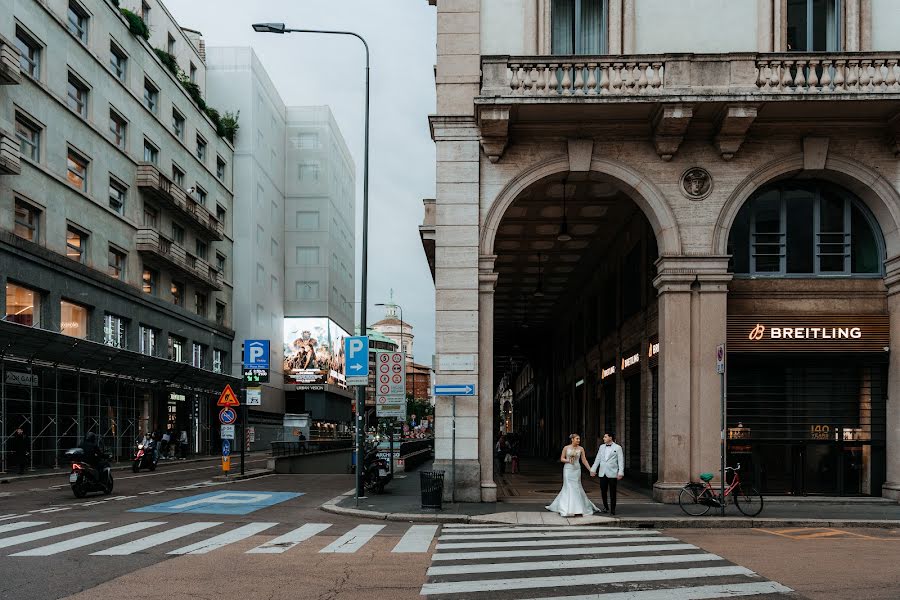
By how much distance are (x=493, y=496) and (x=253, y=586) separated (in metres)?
10.7

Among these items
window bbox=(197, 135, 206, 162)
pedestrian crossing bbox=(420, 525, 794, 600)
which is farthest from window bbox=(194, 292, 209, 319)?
pedestrian crossing bbox=(420, 525, 794, 600)

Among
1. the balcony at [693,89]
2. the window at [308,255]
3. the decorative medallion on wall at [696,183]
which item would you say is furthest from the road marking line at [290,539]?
the window at [308,255]

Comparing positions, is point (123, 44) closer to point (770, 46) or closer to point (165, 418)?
point (165, 418)

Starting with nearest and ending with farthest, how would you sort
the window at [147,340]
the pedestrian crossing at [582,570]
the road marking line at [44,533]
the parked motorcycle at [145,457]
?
the pedestrian crossing at [582,570]
the road marking line at [44,533]
the parked motorcycle at [145,457]
the window at [147,340]

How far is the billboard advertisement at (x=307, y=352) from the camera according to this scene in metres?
87.1

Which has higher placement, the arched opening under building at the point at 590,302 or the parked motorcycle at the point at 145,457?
the arched opening under building at the point at 590,302

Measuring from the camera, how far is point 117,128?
46969 millimetres

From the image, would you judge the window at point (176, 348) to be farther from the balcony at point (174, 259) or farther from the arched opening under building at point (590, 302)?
the arched opening under building at point (590, 302)

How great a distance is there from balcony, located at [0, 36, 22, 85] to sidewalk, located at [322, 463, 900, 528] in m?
22.1

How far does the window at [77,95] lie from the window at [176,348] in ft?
Answer: 53.5

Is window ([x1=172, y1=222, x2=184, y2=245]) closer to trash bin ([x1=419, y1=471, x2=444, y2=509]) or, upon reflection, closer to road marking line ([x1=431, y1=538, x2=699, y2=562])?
trash bin ([x1=419, y1=471, x2=444, y2=509])

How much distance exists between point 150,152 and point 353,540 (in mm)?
42970

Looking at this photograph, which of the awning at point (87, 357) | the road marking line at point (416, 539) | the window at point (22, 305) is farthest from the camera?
the window at point (22, 305)

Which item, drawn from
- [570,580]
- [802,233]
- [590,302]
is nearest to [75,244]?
[590,302]
